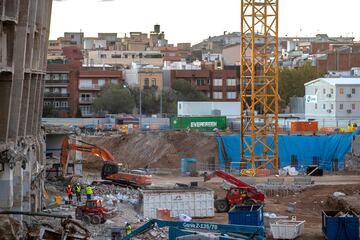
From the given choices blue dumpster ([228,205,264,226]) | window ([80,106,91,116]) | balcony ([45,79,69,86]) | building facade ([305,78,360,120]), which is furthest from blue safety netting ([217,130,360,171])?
window ([80,106,91,116])

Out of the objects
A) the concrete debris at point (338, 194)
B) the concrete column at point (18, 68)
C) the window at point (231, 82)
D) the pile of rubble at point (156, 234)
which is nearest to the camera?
the pile of rubble at point (156, 234)

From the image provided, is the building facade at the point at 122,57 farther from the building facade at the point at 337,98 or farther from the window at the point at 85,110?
the building facade at the point at 337,98

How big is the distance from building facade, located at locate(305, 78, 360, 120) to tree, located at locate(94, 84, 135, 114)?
21113mm

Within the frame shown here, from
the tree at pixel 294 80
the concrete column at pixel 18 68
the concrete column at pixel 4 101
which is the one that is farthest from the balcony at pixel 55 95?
the concrete column at pixel 4 101

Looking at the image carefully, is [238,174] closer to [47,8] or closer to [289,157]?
[289,157]

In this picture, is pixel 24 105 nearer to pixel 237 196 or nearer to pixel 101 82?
pixel 237 196

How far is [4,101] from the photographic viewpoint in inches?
1388

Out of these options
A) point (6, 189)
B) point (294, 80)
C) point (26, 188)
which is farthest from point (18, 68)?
point (294, 80)

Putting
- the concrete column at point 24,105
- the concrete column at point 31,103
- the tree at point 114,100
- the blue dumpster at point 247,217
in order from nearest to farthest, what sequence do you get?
the blue dumpster at point 247,217
the concrete column at point 24,105
the concrete column at point 31,103
the tree at point 114,100

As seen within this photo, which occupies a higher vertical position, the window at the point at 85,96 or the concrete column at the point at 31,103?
the window at the point at 85,96

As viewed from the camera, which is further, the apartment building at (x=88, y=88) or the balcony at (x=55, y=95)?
the apartment building at (x=88, y=88)

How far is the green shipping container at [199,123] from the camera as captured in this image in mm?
91375

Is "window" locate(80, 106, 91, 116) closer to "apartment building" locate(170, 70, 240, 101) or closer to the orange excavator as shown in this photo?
"apartment building" locate(170, 70, 240, 101)

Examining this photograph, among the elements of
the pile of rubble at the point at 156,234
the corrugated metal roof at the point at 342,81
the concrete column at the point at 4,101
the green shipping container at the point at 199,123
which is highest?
the corrugated metal roof at the point at 342,81
